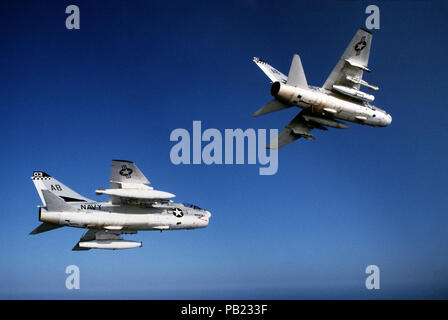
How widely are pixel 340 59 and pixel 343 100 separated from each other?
2.70 metres

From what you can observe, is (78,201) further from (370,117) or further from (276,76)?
(370,117)

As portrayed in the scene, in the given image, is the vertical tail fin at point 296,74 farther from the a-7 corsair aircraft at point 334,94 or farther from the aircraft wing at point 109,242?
the aircraft wing at point 109,242

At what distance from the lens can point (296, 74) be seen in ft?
81.9

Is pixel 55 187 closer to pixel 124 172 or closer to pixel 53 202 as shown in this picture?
pixel 53 202

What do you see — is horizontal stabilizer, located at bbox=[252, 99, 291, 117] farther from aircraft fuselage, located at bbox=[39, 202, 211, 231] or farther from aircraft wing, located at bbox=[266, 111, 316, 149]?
aircraft fuselage, located at bbox=[39, 202, 211, 231]

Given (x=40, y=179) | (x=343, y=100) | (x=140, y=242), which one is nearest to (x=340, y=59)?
(x=343, y=100)

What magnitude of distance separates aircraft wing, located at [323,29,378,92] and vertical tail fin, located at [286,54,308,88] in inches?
98.6

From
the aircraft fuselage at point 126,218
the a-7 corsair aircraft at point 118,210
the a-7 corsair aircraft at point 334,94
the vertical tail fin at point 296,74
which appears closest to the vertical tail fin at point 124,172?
the a-7 corsair aircraft at point 118,210

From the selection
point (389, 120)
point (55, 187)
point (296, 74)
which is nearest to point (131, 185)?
point (55, 187)

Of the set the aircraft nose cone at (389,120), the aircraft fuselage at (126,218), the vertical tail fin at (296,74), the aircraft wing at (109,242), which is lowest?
the aircraft wing at (109,242)

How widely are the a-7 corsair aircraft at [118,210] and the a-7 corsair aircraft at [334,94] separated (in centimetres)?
943

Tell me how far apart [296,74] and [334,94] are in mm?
3712

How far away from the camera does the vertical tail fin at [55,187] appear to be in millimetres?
30641
